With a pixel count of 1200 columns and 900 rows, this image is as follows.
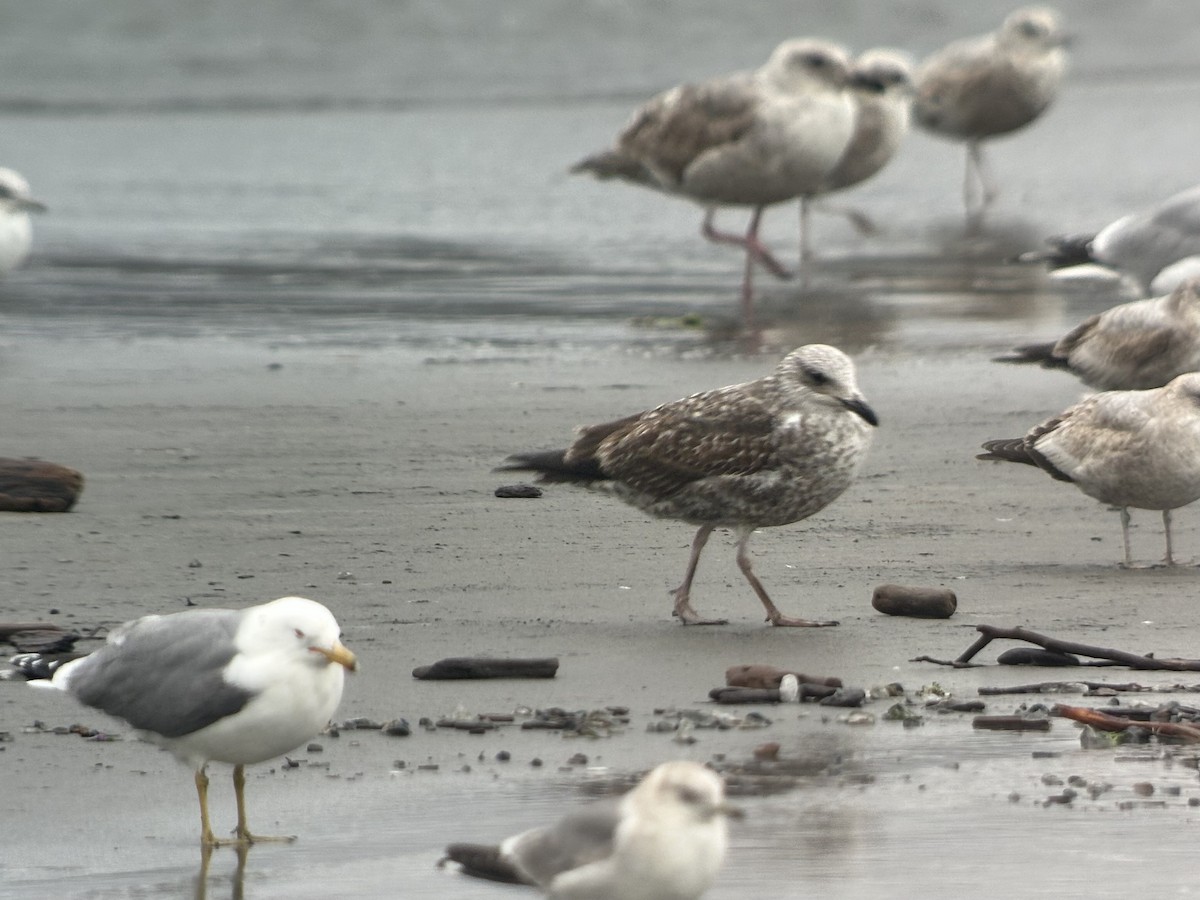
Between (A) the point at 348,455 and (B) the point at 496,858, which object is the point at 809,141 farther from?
(B) the point at 496,858

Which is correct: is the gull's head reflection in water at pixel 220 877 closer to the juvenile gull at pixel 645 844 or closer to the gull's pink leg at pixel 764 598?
the juvenile gull at pixel 645 844

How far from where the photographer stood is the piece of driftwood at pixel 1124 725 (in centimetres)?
577

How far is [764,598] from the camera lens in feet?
→ 23.5

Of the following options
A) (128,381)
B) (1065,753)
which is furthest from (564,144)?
(1065,753)

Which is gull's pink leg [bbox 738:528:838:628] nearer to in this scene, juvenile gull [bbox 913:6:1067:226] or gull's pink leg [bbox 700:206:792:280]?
gull's pink leg [bbox 700:206:792:280]

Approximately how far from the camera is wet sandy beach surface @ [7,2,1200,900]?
17.1 ft

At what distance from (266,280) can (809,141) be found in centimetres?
391

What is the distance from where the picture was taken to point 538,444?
9.86m

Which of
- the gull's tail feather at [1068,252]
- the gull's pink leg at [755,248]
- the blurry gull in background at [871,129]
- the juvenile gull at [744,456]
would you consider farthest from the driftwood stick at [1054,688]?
the blurry gull in background at [871,129]

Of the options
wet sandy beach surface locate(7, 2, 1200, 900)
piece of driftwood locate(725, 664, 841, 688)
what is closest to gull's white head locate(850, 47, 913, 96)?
wet sandy beach surface locate(7, 2, 1200, 900)

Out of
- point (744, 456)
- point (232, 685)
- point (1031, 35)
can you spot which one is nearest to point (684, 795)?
point (232, 685)

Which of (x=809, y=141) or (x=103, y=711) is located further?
(x=809, y=141)

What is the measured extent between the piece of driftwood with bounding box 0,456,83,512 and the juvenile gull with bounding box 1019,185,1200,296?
6.13 metres

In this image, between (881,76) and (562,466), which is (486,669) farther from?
(881,76)
